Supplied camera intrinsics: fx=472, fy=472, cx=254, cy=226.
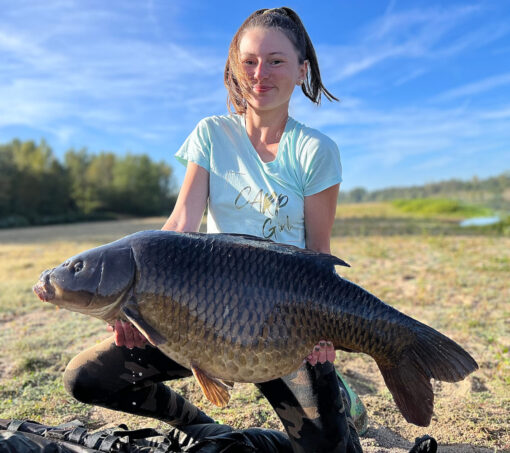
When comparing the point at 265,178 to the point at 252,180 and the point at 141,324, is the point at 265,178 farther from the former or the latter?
the point at 141,324

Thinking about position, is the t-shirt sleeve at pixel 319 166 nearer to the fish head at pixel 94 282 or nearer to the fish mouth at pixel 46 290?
the fish head at pixel 94 282

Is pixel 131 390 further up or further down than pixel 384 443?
further up

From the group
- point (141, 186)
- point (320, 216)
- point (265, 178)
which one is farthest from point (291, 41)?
point (141, 186)

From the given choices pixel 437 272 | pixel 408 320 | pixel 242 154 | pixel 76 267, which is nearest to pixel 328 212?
pixel 242 154

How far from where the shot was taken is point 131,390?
2.63 meters

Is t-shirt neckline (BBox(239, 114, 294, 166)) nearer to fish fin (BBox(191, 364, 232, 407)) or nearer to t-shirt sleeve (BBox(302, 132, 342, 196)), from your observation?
t-shirt sleeve (BBox(302, 132, 342, 196))

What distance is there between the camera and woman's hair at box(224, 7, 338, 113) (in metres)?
2.77

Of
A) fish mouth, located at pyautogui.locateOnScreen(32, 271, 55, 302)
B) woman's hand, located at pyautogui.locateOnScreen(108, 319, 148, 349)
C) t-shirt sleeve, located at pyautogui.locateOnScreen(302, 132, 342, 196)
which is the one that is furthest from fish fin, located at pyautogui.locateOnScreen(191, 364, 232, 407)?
t-shirt sleeve, located at pyautogui.locateOnScreen(302, 132, 342, 196)

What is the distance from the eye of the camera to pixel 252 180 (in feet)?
9.16

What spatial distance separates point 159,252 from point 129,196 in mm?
65566

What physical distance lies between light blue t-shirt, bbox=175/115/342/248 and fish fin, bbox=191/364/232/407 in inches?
36.4

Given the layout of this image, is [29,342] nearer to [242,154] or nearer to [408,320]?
[242,154]

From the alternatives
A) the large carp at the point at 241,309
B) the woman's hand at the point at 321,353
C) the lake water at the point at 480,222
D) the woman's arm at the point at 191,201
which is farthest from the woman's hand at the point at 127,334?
the lake water at the point at 480,222

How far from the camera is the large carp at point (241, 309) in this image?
6.67 ft
